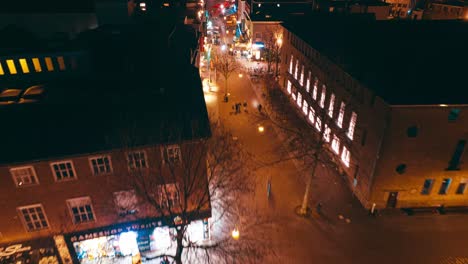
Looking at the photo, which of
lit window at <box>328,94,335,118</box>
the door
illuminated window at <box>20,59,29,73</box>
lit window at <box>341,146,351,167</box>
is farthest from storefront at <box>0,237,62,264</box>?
lit window at <box>328,94,335,118</box>

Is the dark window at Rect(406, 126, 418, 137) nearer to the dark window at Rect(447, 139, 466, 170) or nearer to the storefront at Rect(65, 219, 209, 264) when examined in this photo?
the dark window at Rect(447, 139, 466, 170)

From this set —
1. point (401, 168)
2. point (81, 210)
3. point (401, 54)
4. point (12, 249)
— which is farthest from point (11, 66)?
point (401, 54)

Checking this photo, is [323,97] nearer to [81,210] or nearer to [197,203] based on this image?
[197,203]

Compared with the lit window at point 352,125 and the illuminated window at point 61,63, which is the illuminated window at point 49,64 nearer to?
the illuminated window at point 61,63

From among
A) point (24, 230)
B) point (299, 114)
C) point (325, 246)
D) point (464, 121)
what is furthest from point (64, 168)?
point (299, 114)

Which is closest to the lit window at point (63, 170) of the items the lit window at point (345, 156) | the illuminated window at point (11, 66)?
the illuminated window at point (11, 66)

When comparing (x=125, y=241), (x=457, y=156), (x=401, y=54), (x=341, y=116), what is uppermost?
(x=401, y=54)
